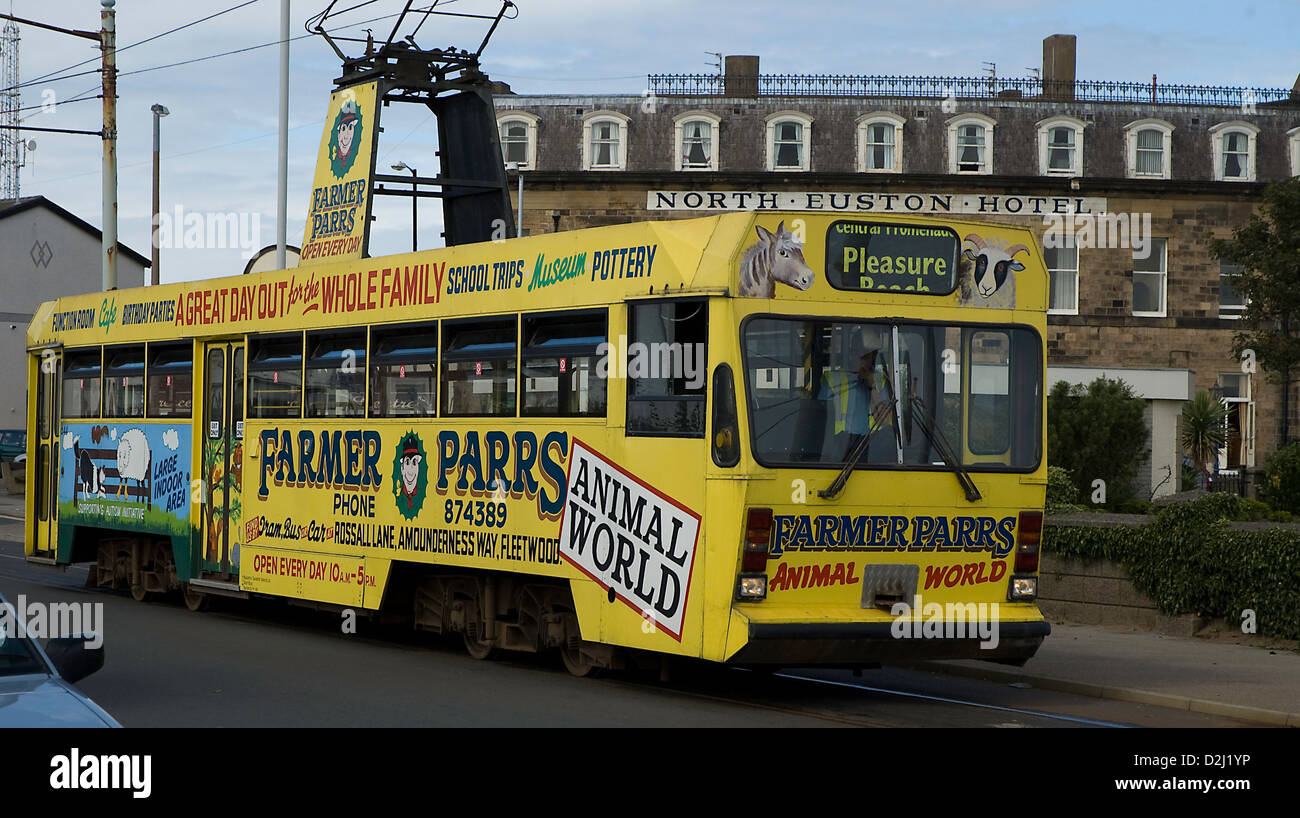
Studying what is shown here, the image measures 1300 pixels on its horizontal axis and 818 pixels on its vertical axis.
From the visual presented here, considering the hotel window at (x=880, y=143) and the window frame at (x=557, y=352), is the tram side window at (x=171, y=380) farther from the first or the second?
the hotel window at (x=880, y=143)

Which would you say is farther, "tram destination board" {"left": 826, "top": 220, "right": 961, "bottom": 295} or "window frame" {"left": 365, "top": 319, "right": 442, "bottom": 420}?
"window frame" {"left": 365, "top": 319, "right": 442, "bottom": 420}

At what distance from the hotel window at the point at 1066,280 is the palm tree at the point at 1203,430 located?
8.20 m

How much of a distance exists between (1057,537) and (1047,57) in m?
37.2

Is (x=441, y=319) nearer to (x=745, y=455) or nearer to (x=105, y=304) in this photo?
(x=745, y=455)

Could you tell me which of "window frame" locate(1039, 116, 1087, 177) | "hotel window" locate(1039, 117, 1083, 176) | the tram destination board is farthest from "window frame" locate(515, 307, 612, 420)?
"window frame" locate(1039, 116, 1087, 177)

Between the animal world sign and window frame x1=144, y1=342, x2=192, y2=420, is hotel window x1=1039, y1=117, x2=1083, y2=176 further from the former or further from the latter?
the animal world sign

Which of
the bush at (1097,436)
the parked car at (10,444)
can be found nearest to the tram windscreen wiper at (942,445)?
the bush at (1097,436)

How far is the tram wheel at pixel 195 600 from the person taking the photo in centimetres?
1808

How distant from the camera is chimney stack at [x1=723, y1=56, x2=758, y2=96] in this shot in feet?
164

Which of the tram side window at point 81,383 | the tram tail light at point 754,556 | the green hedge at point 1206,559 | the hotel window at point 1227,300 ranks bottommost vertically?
the green hedge at point 1206,559

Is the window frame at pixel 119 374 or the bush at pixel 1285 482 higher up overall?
the window frame at pixel 119 374

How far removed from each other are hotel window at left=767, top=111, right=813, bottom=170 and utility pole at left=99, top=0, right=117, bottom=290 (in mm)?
25836

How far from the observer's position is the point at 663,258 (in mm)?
11547
